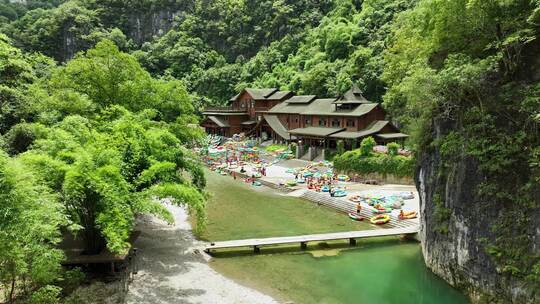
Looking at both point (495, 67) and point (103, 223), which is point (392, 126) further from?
point (103, 223)

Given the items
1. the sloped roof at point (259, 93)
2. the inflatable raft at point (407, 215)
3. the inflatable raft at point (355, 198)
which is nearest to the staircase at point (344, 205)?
the inflatable raft at point (407, 215)

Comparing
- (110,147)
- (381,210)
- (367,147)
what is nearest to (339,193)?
(381,210)

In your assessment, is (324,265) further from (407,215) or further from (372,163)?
(372,163)

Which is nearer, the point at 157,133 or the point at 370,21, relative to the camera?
the point at 157,133

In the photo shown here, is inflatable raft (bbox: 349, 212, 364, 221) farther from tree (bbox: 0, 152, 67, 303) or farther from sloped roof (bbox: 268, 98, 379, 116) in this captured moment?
tree (bbox: 0, 152, 67, 303)

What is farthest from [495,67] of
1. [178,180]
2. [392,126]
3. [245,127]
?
[245,127]

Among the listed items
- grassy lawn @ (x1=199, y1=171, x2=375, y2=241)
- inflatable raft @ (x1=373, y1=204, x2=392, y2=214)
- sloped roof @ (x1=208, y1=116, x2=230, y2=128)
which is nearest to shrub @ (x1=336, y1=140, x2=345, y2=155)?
grassy lawn @ (x1=199, y1=171, x2=375, y2=241)
